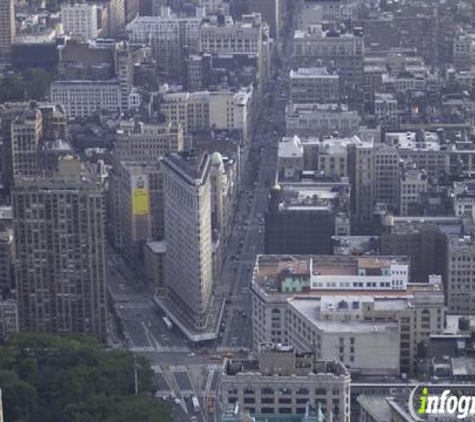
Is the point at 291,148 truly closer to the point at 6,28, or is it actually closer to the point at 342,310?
the point at 342,310

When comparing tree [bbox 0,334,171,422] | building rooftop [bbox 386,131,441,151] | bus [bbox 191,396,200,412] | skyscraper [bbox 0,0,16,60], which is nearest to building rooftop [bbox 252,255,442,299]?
bus [bbox 191,396,200,412]

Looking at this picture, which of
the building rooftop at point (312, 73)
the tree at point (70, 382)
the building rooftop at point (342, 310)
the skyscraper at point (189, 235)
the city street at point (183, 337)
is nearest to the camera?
the building rooftop at point (342, 310)

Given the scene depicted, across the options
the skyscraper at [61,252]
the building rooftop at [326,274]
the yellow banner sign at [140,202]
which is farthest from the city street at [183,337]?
the building rooftop at [326,274]

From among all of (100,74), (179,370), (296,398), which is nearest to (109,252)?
(179,370)

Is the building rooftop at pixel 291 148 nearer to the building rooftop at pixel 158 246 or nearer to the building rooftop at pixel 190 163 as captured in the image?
the building rooftop at pixel 158 246

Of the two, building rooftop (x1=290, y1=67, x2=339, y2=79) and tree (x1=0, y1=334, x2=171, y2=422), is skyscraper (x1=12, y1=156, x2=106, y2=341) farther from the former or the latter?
building rooftop (x1=290, y1=67, x2=339, y2=79)
